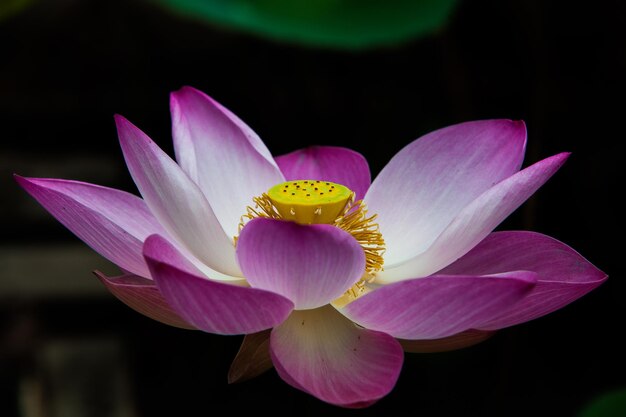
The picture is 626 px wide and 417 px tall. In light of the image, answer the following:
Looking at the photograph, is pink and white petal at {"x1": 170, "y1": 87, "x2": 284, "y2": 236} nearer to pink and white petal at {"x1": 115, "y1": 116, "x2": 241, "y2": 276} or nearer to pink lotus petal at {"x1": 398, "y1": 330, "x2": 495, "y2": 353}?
pink and white petal at {"x1": 115, "y1": 116, "x2": 241, "y2": 276}

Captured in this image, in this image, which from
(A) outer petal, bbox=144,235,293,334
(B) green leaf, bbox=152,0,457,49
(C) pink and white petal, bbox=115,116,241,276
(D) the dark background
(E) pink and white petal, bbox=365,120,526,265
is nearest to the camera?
(A) outer petal, bbox=144,235,293,334

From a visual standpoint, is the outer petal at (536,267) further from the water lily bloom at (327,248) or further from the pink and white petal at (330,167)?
the pink and white petal at (330,167)

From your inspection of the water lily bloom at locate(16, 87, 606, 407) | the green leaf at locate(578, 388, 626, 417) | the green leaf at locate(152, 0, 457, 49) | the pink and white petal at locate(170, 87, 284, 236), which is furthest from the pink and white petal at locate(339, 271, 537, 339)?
the green leaf at locate(152, 0, 457, 49)

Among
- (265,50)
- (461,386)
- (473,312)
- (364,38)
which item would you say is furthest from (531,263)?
(265,50)

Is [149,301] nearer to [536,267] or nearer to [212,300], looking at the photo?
[212,300]

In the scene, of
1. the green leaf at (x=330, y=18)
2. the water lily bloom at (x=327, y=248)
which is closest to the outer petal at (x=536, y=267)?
the water lily bloom at (x=327, y=248)

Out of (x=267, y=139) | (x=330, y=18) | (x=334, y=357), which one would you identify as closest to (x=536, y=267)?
(x=334, y=357)
